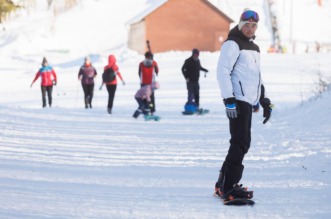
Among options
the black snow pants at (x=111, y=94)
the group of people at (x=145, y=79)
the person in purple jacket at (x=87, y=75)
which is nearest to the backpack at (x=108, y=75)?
the group of people at (x=145, y=79)

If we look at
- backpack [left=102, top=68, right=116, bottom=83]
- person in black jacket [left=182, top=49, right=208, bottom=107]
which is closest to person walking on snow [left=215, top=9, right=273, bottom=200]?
person in black jacket [left=182, top=49, right=208, bottom=107]

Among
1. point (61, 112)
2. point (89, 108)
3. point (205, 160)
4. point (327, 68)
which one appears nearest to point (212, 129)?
point (205, 160)

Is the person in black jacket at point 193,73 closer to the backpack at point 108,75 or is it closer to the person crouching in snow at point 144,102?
the person crouching in snow at point 144,102

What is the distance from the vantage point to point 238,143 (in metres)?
5.72

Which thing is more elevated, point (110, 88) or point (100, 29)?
point (100, 29)

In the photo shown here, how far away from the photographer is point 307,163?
25.5 ft

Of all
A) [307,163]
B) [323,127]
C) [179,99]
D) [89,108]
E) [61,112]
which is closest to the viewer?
[307,163]

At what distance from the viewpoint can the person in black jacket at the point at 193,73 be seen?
643 inches

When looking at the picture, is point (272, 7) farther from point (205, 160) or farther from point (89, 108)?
point (205, 160)

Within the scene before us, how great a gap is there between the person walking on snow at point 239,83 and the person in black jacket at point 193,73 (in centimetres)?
1046

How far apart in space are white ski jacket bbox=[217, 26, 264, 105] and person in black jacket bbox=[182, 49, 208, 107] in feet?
34.2

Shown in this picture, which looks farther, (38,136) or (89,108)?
(89,108)

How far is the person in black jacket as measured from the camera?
1633cm

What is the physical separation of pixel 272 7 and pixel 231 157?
76803mm
